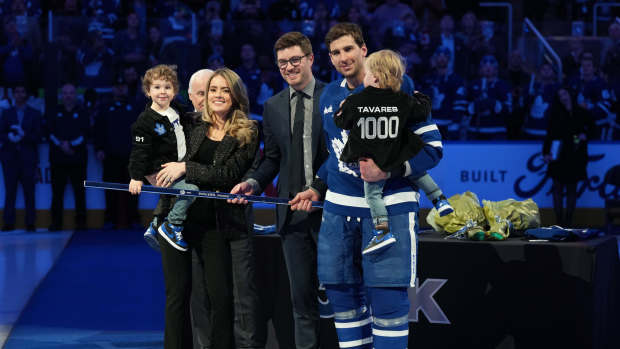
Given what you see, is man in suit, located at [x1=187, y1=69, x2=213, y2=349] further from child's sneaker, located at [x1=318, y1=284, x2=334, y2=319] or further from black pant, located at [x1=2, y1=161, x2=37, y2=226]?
black pant, located at [x1=2, y1=161, x2=37, y2=226]

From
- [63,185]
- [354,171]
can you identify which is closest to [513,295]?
[354,171]

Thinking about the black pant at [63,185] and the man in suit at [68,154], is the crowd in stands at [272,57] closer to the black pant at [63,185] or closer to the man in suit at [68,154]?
the man in suit at [68,154]

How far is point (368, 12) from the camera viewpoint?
15914mm

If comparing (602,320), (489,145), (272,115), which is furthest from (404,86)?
(489,145)

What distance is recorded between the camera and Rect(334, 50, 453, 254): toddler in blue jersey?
4.20 metres

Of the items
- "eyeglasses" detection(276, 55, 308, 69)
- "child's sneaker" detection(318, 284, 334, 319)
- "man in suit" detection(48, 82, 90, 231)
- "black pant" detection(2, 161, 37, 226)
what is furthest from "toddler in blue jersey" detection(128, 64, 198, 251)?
"black pant" detection(2, 161, 37, 226)

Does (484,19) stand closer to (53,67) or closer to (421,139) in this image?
(53,67)

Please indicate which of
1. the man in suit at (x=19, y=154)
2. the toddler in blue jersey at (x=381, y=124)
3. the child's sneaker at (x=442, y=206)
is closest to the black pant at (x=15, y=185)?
the man in suit at (x=19, y=154)

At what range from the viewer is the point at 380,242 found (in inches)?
168

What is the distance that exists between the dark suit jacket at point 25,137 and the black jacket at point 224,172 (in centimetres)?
836

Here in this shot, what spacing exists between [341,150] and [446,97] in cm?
897

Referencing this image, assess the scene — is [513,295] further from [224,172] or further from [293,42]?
[293,42]

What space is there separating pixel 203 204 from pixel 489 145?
8.38m

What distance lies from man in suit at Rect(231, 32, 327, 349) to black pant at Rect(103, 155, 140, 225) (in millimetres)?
7798
